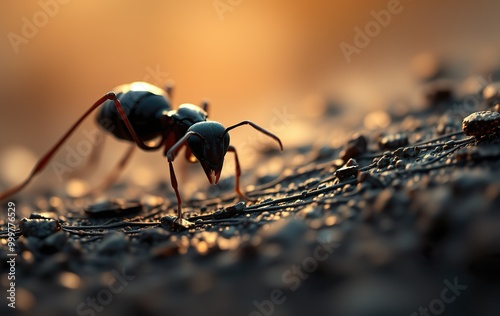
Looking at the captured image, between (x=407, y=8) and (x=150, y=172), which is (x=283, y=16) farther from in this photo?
(x=150, y=172)

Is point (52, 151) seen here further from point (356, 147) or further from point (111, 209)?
point (356, 147)

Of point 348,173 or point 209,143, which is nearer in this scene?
point 348,173

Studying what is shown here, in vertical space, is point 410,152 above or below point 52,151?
above

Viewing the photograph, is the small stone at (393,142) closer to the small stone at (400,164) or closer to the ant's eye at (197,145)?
the small stone at (400,164)

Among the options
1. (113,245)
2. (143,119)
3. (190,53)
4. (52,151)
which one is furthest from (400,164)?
(190,53)

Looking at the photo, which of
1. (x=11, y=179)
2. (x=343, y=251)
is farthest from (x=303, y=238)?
(x=11, y=179)

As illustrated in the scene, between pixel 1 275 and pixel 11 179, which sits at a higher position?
pixel 11 179

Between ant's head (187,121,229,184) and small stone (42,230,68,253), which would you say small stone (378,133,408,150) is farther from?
small stone (42,230,68,253)
